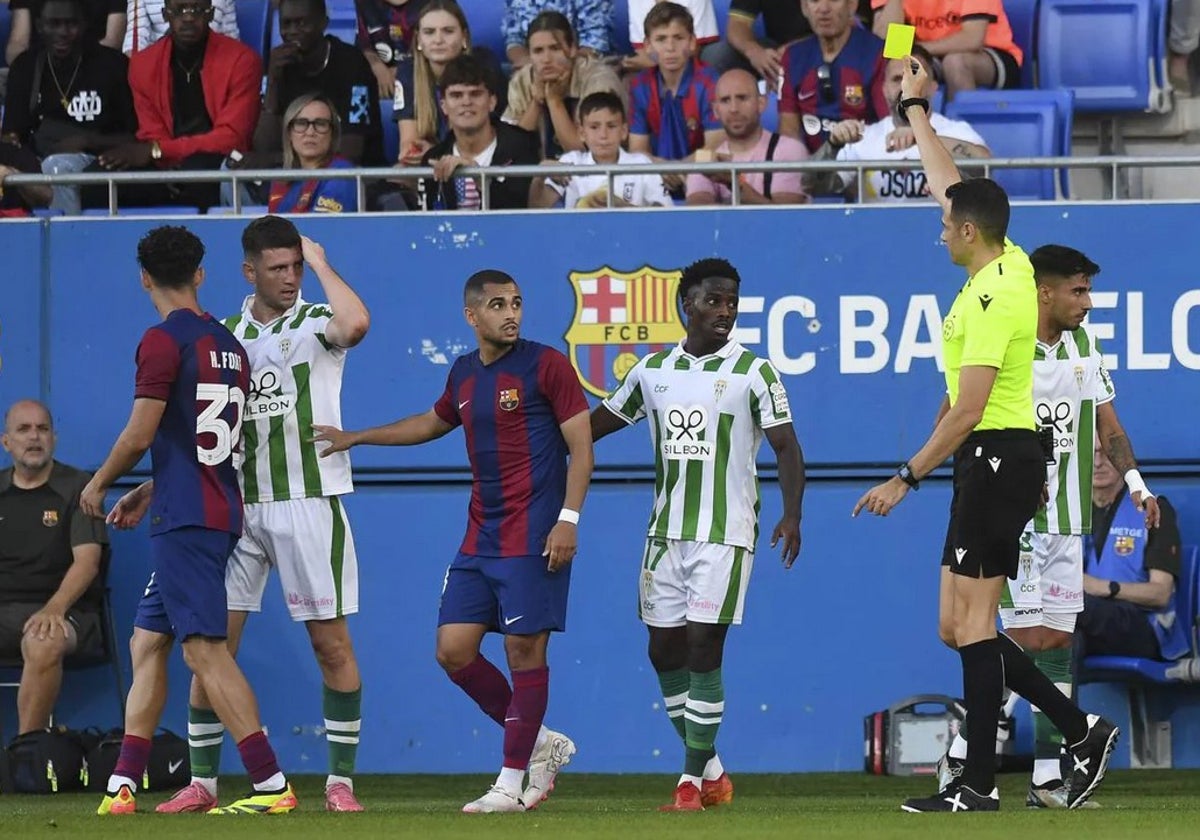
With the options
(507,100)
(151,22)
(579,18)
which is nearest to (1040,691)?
(507,100)

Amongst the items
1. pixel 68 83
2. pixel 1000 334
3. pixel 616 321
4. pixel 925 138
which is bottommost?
pixel 1000 334

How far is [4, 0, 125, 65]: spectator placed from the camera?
1276cm

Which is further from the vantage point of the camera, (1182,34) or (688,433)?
(1182,34)

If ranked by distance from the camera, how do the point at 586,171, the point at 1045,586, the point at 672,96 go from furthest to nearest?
the point at 672,96
the point at 586,171
the point at 1045,586

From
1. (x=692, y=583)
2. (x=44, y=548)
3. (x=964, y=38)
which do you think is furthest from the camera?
(x=964, y=38)

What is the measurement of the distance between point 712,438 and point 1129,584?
2.88m

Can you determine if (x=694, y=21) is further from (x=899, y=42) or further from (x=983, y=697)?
(x=983, y=697)

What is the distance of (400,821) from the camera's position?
23.5ft

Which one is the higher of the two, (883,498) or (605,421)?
(605,421)

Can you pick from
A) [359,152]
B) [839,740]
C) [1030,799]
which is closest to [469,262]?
[359,152]

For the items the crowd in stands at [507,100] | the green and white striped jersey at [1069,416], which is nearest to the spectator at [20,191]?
the crowd in stands at [507,100]

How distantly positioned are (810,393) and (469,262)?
1.81 m

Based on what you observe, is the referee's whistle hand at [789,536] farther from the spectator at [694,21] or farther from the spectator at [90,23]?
the spectator at [90,23]

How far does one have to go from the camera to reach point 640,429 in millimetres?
10633
